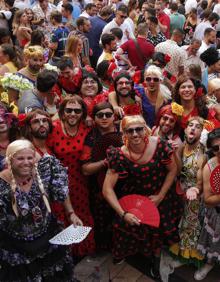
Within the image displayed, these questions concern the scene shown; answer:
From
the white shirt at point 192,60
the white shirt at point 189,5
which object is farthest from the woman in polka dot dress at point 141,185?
the white shirt at point 189,5

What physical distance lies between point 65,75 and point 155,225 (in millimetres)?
2353

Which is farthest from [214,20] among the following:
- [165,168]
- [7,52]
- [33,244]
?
[33,244]

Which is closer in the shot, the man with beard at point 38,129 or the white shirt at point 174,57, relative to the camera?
the man with beard at point 38,129

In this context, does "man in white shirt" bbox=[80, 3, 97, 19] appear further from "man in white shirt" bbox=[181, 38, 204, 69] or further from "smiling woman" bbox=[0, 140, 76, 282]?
"smiling woman" bbox=[0, 140, 76, 282]

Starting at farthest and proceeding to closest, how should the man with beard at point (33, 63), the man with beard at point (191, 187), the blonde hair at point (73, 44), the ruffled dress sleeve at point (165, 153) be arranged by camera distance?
the blonde hair at point (73, 44) < the man with beard at point (33, 63) < the man with beard at point (191, 187) < the ruffled dress sleeve at point (165, 153)

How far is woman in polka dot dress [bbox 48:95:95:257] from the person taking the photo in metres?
3.88

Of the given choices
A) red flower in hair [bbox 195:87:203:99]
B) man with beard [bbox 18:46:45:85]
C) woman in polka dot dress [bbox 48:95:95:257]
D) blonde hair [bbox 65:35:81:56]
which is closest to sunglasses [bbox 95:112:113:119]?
woman in polka dot dress [bbox 48:95:95:257]

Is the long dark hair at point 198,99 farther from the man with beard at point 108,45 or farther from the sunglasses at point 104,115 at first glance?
the man with beard at point 108,45

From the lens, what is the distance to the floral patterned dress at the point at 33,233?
315 centimetres

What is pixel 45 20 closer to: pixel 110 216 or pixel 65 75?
pixel 65 75

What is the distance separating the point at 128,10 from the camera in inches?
347

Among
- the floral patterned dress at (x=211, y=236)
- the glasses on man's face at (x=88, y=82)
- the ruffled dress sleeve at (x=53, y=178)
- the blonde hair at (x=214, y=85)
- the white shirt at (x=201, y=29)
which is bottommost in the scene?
the floral patterned dress at (x=211, y=236)

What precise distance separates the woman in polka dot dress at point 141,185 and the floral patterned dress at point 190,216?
0.28 feet

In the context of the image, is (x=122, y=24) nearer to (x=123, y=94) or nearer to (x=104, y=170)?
(x=123, y=94)
